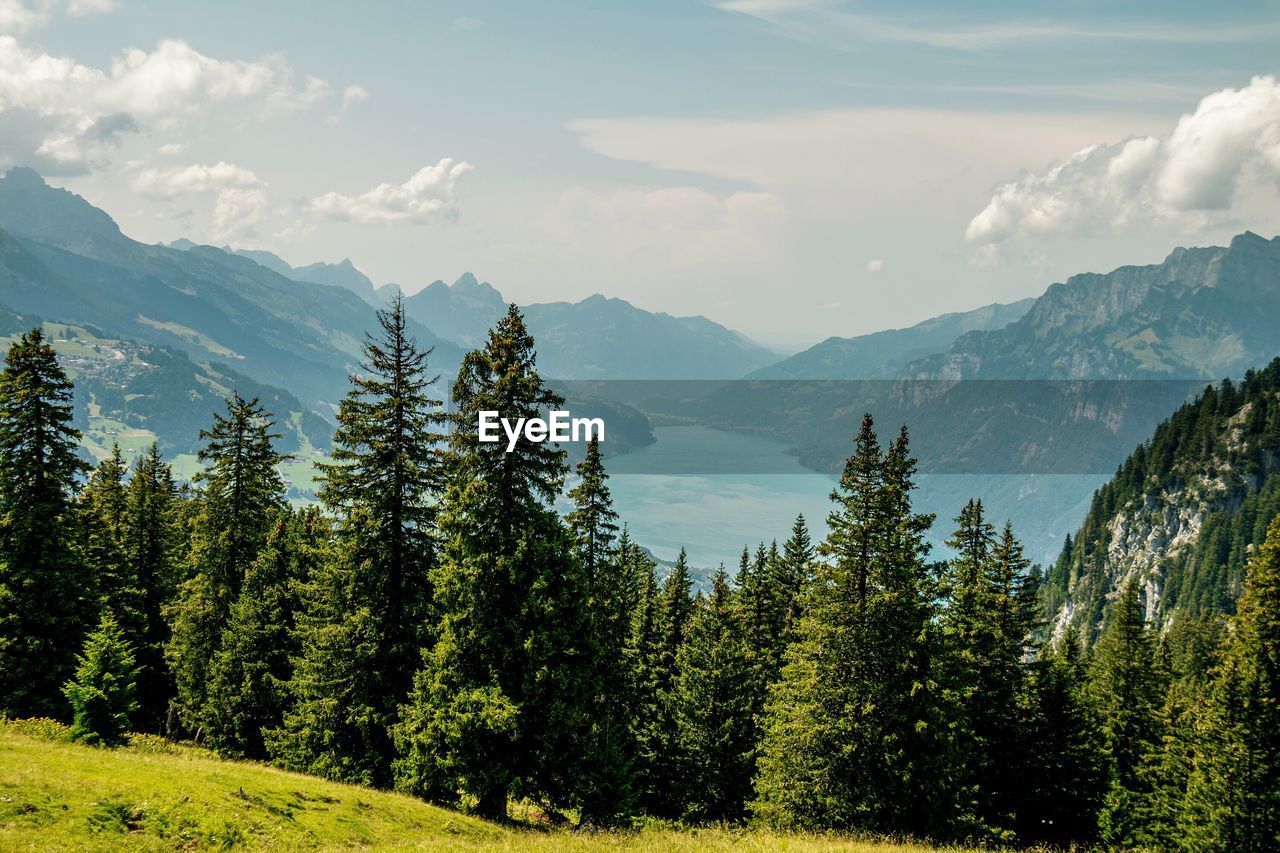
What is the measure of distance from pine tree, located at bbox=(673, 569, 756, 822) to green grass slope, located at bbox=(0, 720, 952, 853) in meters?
18.9

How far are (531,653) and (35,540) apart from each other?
22.0 m

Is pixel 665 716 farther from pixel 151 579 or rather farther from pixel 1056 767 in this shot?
pixel 151 579

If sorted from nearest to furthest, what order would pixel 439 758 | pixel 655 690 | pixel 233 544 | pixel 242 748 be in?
1. pixel 439 758
2. pixel 242 748
3. pixel 233 544
4. pixel 655 690

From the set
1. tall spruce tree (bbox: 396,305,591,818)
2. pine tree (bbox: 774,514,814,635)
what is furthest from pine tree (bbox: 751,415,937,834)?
pine tree (bbox: 774,514,814,635)

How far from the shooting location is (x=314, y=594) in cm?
2922

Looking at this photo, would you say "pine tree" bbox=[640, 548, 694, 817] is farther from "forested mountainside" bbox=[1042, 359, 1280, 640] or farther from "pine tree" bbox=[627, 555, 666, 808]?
"forested mountainside" bbox=[1042, 359, 1280, 640]

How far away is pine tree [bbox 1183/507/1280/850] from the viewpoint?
27.8 metres

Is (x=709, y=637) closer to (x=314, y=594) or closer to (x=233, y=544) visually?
(x=314, y=594)

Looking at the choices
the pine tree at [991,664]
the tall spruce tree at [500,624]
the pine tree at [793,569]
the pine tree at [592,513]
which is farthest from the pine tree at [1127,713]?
the tall spruce tree at [500,624]

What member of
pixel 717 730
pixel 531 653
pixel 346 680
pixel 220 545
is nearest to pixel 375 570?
pixel 346 680

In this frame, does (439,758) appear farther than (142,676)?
No

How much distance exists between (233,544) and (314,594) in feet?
27.5

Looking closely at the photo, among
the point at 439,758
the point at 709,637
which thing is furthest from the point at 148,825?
the point at 709,637

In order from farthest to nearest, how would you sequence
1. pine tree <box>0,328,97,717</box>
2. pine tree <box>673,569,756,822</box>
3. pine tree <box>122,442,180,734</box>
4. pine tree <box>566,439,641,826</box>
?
pine tree <box>122,442,180,734</box> < pine tree <box>673,569,756,822</box> < pine tree <box>566,439,641,826</box> < pine tree <box>0,328,97,717</box>
